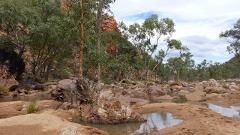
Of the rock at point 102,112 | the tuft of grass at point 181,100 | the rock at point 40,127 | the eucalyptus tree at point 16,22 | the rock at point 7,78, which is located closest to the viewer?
the rock at point 40,127

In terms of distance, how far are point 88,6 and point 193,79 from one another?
122898 mm

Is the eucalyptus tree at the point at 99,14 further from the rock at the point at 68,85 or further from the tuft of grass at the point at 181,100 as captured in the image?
the tuft of grass at the point at 181,100

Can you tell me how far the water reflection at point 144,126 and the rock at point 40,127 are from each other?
354 cm

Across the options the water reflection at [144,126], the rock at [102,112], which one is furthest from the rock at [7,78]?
the water reflection at [144,126]

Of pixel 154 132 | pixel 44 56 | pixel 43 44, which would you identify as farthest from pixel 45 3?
pixel 154 132

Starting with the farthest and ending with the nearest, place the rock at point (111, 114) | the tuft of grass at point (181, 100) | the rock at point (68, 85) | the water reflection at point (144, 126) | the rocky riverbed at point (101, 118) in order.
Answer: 1. the tuft of grass at point (181, 100)
2. the rock at point (68, 85)
3. the rock at point (111, 114)
4. the water reflection at point (144, 126)
5. the rocky riverbed at point (101, 118)

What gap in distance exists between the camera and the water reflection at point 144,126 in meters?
21.1

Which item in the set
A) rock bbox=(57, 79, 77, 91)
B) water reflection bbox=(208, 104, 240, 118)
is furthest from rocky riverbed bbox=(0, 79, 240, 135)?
water reflection bbox=(208, 104, 240, 118)

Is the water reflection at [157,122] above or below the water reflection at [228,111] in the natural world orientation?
above

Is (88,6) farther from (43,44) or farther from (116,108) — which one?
(43,44)

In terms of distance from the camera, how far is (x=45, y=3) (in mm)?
54406

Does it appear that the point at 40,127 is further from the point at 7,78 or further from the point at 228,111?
the point at 7,78

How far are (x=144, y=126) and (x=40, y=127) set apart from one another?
7626 mm

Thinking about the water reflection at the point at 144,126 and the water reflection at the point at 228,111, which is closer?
the water reflection at the point at 144,126
